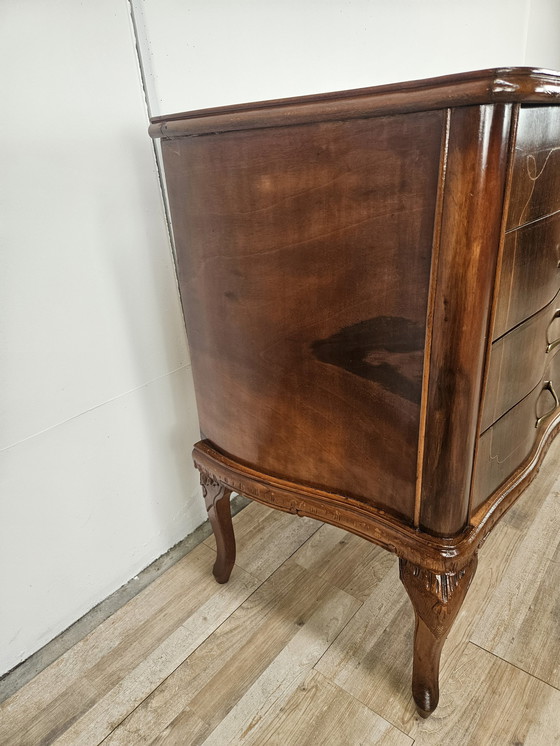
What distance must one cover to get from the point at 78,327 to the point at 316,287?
481mm

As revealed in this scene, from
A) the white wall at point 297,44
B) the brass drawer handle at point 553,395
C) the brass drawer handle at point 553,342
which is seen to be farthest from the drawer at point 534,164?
Answer: the white wall at point 297,44

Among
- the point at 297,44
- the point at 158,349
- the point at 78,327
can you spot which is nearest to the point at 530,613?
the point at 158,349

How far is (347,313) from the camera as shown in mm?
671

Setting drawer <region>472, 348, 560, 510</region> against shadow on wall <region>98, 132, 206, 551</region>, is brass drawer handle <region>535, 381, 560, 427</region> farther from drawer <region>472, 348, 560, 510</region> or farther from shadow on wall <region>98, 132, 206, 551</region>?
shadow on wall <region>98, 132, 206, 551</region>

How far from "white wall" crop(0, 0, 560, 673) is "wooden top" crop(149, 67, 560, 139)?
0.30 metres

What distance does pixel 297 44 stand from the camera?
1.12m

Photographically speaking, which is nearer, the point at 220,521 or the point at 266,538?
the point at 220,521

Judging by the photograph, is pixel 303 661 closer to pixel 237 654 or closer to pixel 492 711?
pixel 237 654

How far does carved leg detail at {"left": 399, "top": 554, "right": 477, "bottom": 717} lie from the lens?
75 centimetres

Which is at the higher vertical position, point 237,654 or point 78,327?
point 78,327

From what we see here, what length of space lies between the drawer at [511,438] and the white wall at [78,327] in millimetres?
653

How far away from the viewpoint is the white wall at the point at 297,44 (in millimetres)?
933

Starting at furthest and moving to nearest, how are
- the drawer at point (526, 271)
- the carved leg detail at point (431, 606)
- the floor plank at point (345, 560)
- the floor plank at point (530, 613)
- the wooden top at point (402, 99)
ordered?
the floor plank at point (345, 560) < the floor plank at point (530, 613) < the carved leg detail at point (431, 606) < the drawer at point (526, 271) < the wooden top at point (402, 99)

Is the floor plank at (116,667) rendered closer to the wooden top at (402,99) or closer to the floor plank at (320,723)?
the floor plank at (320,723)
